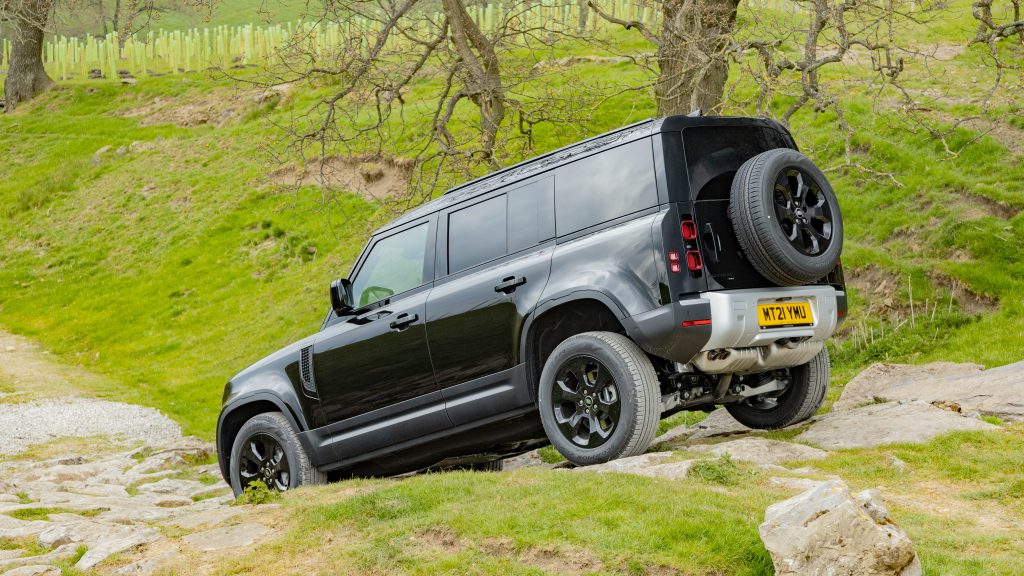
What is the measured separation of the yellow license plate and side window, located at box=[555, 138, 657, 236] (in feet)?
3.32

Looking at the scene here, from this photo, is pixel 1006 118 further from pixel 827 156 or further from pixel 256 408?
pixel 256 408

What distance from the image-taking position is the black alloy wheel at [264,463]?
27.0 feet

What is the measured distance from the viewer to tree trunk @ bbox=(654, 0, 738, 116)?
1214 centimetres

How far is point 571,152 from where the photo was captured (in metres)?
7.03

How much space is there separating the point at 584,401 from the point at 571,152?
176 cm

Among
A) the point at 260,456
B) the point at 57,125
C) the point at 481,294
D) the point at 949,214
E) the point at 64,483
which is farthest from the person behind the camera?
the point at 57,125

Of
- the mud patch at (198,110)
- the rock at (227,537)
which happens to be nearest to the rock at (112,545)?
the rock at (227,537)

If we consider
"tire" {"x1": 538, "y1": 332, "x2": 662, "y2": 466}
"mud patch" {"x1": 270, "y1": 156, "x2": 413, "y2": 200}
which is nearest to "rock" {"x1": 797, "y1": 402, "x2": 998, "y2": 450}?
"tire" {"x1": 538, "y1": 332, "x2": 662, "y2": 466}

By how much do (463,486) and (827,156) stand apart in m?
13.1

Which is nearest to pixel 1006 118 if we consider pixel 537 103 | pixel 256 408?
pixel 537 103

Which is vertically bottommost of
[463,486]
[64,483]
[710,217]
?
[64,483]

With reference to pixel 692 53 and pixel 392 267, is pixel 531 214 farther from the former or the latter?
pixel 692 53

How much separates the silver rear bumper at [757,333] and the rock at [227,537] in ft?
9.42

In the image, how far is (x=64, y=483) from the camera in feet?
33.2
